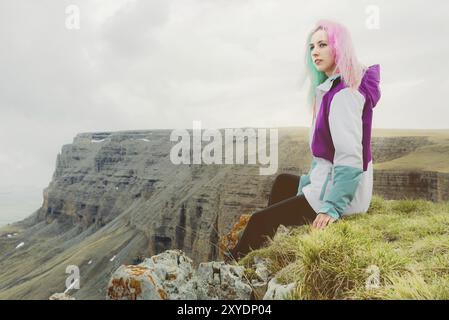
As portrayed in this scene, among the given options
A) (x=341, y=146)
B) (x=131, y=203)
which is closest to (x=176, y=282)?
(x=341, y=146)

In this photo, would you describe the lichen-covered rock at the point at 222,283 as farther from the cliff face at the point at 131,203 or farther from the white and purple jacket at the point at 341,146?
the cliff face at the point at 131,203

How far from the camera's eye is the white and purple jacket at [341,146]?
478 cm

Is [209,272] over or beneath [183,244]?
over

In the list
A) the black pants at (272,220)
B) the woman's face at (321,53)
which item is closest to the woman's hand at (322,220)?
the black pants at (272,220)

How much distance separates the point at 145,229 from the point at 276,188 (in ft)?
299

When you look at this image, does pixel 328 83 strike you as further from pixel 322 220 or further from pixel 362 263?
pixel 362 263

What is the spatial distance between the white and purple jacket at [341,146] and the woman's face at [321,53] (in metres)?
0.24

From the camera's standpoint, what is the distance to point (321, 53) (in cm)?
522

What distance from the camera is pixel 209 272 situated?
4547mm

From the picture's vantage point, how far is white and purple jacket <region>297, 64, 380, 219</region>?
15.7 feet

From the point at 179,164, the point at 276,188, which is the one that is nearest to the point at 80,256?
the point at 179,164
